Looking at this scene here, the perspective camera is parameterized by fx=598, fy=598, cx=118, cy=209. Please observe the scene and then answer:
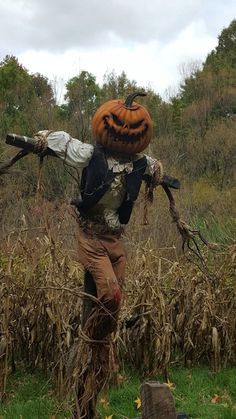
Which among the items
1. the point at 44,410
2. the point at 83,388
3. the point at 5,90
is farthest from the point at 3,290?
the point at 5,90

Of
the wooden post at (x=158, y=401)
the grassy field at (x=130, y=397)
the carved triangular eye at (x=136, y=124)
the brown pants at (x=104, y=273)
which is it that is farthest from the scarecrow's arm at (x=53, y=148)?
the grassy field at (x=130, y=397)

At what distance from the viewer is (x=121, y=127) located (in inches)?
134

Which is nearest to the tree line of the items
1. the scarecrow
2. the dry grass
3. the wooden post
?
Answer: the dry grass

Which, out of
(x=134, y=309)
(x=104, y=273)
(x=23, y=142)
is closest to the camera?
(x=23, y=142)

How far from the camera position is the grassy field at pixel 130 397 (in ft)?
15.4

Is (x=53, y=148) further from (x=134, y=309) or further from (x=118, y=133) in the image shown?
(x=134, y=309)

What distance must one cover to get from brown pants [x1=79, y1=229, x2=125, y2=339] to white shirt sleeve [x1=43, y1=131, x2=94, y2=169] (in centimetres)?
42

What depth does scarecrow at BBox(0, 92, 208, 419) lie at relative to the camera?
3342 millimetres

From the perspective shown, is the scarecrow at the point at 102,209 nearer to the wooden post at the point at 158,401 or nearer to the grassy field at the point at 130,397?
the wooden post at the point at 158,401

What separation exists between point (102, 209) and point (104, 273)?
1.27 feet

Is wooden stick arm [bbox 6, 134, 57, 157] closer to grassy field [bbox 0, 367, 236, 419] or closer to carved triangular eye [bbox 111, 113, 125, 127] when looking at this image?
carved triangular eye [bbox 111, 113, 125, 127]

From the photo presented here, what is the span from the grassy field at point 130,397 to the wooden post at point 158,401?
1752 mm

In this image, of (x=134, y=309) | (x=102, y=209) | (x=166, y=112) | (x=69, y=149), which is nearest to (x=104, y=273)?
(x=102, y=209)

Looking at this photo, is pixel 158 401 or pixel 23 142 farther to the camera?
pixel 23 142
